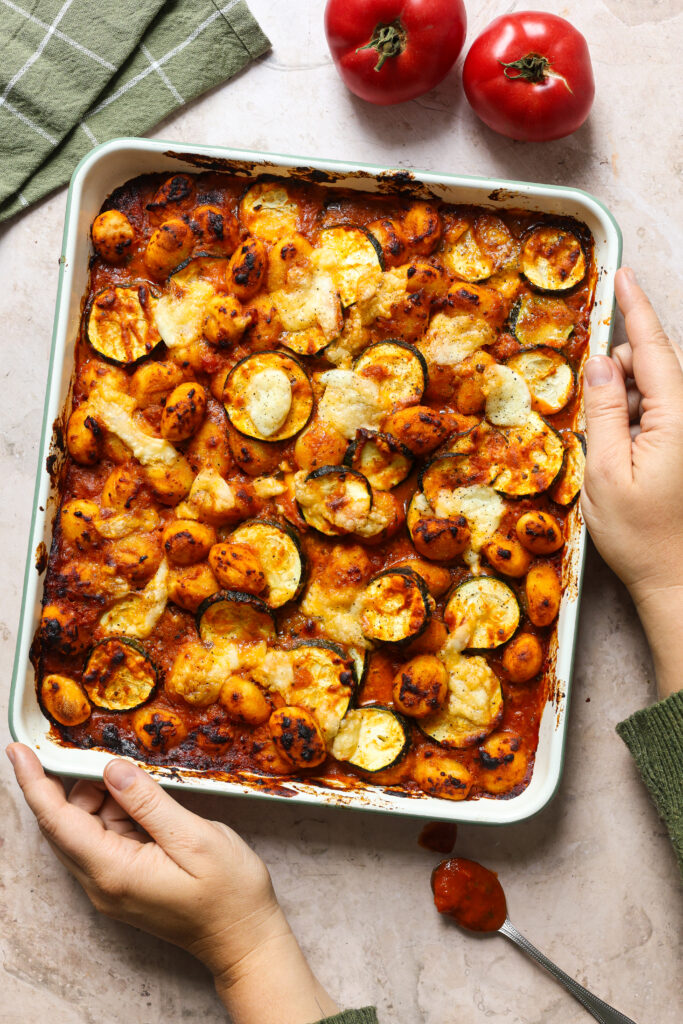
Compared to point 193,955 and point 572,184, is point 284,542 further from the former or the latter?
point 572,184

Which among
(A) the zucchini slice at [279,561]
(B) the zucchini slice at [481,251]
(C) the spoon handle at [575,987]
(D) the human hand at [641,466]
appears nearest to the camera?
(D) the human hand at [641,466]

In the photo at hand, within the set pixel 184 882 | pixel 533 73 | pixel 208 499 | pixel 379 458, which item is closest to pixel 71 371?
pixel 208 499

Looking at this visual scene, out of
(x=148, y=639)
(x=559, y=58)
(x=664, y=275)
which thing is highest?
(x=559, y=58)

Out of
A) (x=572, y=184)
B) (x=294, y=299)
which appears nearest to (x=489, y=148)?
(x=572, y=184)

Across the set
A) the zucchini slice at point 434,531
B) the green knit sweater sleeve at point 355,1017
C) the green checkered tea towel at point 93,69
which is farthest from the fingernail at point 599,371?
the green knit sweater sleeve at point 355,1017

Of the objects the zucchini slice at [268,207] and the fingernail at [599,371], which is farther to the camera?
the zucchini slice at [268,207]

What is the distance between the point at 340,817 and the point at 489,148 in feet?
7.48

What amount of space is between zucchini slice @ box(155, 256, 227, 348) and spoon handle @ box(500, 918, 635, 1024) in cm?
214

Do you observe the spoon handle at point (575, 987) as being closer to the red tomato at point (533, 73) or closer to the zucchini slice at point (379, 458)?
the zucchini slice at point (379, 458)

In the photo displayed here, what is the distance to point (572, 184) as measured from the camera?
8.71 feet

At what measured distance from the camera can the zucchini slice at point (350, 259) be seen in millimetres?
2361

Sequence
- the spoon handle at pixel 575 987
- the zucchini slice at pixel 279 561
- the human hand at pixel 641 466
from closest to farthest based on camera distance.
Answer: the human hand at pixel 641 466, the zucchini slice at pixel 279 561, the spoon handle at pixel 575 987

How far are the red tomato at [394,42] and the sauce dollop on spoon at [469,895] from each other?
2.50 metres

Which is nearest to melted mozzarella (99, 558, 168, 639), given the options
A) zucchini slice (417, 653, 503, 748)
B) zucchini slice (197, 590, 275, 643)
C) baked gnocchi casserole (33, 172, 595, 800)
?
baked gnocchi casserole (33, 172, 595, 800)
